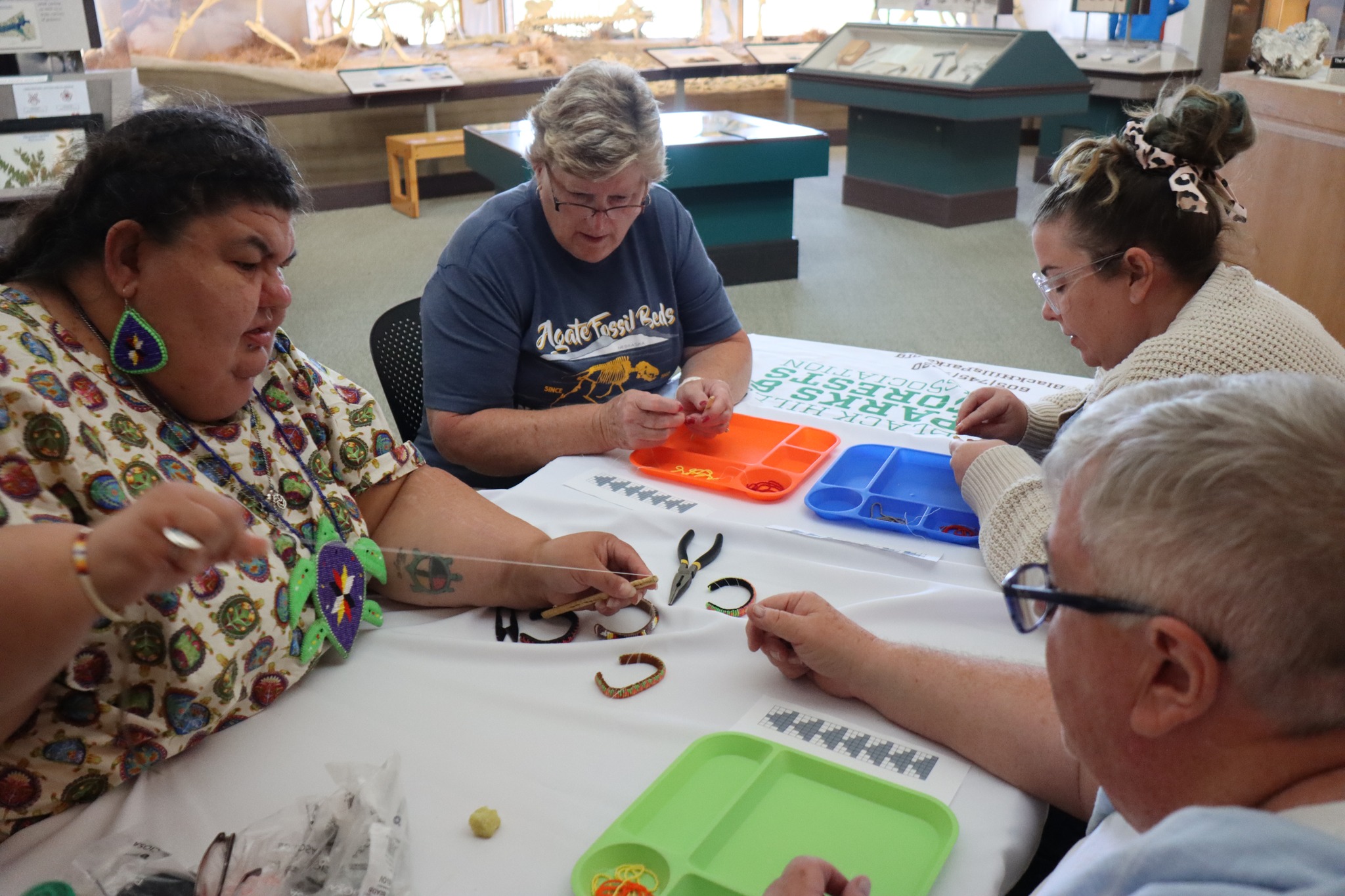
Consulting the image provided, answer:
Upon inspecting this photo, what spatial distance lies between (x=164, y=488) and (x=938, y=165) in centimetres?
680

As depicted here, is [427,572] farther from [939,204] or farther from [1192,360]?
[939,204]

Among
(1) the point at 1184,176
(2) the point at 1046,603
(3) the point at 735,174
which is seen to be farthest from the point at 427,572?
(3) the point at 735,174

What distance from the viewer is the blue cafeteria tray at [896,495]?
5.90ft

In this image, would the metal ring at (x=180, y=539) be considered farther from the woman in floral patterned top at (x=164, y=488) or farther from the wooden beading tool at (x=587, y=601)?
the wooden beading tool at (x=587, y=601)

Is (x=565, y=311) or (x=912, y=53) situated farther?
(x=912, y=53)

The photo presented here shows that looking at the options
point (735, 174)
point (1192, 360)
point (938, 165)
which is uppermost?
point (1192, 360)

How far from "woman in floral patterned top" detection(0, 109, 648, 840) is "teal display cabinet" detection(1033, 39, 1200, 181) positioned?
22.9ft

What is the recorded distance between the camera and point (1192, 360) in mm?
1683

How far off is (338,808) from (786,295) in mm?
4986

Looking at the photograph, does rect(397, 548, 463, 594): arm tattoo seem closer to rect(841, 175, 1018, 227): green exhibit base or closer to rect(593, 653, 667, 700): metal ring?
rect(593, 653, 667, 700): metal ring

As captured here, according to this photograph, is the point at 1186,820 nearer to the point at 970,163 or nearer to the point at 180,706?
the point at 180,706

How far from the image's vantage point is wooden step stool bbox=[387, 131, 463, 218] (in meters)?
7.40

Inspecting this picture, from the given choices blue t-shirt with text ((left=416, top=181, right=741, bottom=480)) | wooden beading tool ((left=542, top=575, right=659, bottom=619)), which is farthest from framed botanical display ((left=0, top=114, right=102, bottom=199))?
wooden beading tool ((left=542, top=575, right=659, bottom=619))

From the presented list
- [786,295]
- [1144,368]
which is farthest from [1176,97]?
[786,295]
